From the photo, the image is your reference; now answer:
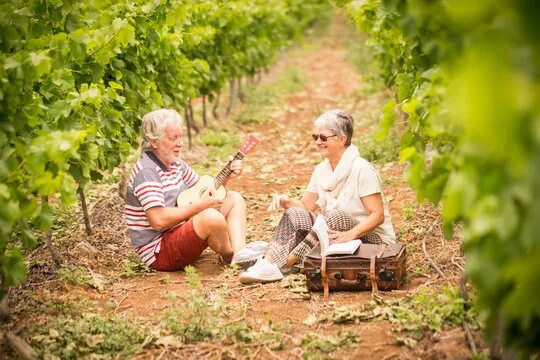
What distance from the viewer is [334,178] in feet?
17.3

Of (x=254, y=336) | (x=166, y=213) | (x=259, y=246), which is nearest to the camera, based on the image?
(x=254, y=336)

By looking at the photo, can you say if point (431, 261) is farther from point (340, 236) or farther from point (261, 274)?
point (261, 274)

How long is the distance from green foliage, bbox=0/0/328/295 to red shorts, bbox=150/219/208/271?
0.85 metres

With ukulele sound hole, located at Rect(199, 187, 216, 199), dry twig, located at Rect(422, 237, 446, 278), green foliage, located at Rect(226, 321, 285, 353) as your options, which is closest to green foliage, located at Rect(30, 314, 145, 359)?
green foliage, located at Rect(226, 321, 285, 353)

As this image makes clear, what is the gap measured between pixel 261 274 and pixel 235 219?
0.89 meters

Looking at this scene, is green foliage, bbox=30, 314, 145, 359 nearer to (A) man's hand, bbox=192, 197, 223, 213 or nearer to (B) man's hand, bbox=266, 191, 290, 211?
(A) man's hand, bbox=192, 197, 223, 213

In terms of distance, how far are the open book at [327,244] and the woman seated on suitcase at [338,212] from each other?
0.12 m

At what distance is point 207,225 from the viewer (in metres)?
5.38

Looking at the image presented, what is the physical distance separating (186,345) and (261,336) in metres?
0.47

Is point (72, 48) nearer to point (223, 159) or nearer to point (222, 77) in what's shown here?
point (223, 159)

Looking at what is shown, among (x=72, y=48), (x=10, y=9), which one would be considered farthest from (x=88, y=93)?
(x=10, y=9)

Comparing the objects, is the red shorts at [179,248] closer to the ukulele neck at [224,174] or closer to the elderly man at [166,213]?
the elderly man at [166,213]

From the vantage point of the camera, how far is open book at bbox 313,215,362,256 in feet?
15.7

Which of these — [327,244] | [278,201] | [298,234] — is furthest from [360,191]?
[278,201]
